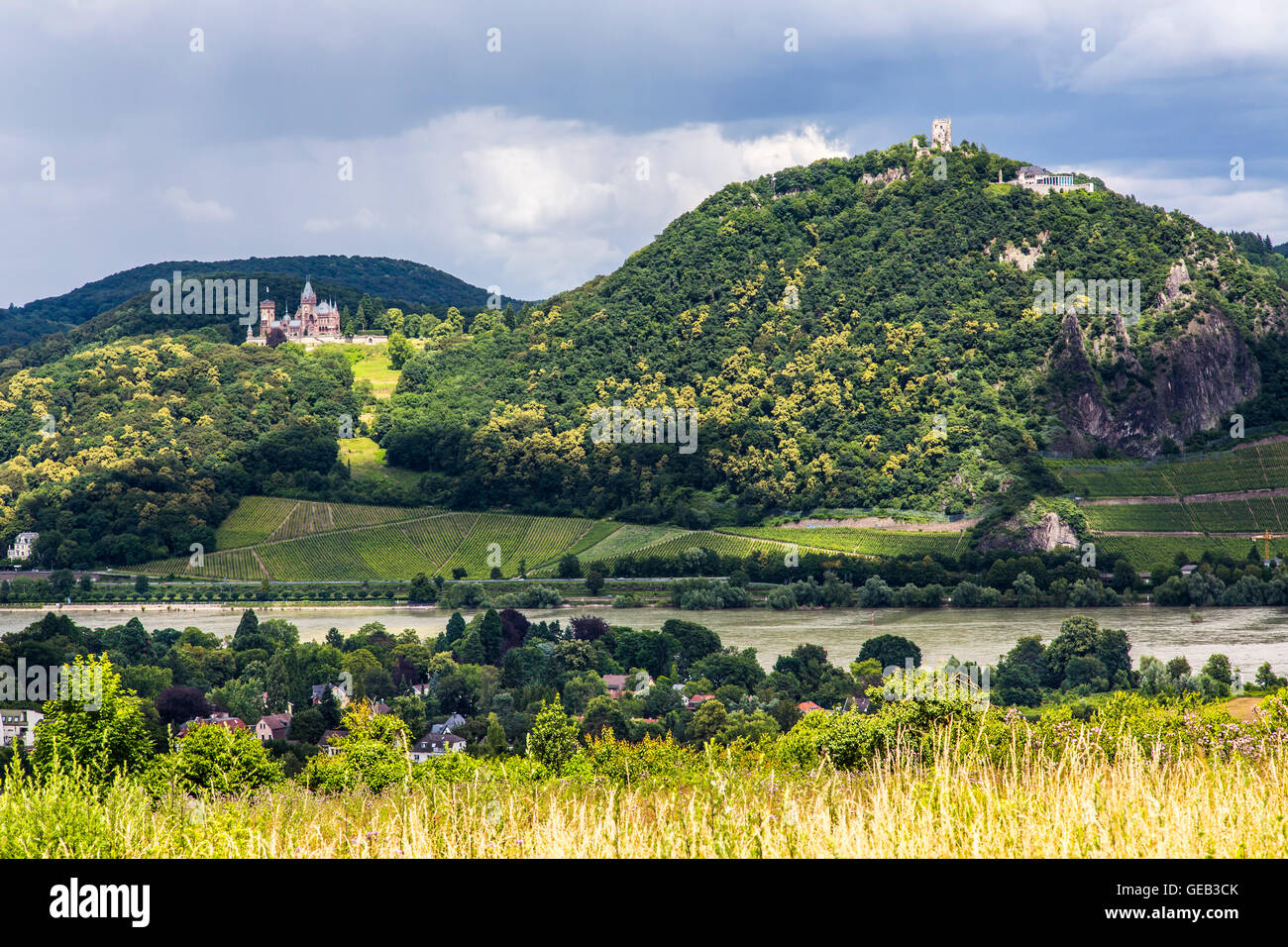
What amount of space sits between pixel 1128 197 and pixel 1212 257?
8276mm

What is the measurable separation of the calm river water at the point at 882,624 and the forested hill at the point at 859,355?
1826cm

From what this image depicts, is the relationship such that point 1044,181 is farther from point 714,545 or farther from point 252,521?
point 252,521

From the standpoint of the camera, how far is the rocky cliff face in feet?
305

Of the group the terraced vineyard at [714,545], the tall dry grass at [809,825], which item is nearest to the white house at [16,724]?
the tall dry grass at [809,825]

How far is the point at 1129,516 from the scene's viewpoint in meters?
79.3

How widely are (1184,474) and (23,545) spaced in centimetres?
7220

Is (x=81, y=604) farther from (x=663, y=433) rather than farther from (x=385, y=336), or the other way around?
(x=385, y=336)

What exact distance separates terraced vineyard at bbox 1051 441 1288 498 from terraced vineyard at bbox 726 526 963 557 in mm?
10975

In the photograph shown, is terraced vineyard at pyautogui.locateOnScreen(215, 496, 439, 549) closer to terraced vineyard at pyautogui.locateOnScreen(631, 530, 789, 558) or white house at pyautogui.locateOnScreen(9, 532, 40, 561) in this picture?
white house at pyautogui.locateOnScreen(9, 532, 40, 561)

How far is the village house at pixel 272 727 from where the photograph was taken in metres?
43.7

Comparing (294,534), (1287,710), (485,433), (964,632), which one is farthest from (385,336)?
(1287,710)

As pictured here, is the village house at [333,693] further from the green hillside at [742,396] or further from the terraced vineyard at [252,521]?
the terraced vineyard at [252,521]

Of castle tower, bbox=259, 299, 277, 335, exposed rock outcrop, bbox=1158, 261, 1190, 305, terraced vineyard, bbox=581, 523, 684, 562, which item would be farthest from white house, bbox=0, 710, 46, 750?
castle tower, bbox=259, 299, 277, 335

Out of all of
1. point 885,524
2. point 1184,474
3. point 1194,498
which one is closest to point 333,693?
point 885,524
